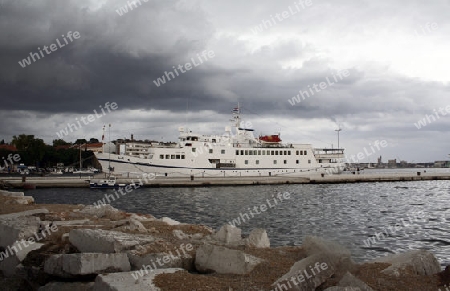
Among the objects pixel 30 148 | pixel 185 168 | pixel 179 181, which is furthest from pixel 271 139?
pixel 30 148

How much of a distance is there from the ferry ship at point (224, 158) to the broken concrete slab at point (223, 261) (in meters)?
48.8

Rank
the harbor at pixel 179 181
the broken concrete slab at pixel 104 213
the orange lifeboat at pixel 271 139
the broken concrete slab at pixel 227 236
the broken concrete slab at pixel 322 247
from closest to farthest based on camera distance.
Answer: the broken concrete slab at pixel 322 247
the broken concrete slab at pixel 227 236
the broken concrete slab at pixel 104 213
the harbor at pixel 179 181
the orange lifeboat at pixel 271 139

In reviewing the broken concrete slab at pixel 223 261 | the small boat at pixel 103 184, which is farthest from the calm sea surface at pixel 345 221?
the small boat at pixel 103 184

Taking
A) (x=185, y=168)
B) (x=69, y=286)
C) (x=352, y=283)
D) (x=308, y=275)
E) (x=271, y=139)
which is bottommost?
(x=69, y=286)

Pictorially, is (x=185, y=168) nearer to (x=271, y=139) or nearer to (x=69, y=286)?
(x=271, y=139)

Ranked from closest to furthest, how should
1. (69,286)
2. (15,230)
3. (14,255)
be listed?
(69,286), (14,255), (15,230)

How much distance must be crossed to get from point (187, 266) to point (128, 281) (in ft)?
6.06

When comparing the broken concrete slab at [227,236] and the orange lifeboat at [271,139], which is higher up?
the orange lifeboat at [271,139]

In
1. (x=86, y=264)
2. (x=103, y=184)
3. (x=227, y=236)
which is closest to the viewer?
(x=86, y=264)

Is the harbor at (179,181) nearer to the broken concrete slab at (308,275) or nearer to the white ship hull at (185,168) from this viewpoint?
the white ship hull at (185,168)

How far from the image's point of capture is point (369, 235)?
55.8ft

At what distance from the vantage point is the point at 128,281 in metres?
6.07

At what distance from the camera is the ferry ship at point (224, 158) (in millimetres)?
59219

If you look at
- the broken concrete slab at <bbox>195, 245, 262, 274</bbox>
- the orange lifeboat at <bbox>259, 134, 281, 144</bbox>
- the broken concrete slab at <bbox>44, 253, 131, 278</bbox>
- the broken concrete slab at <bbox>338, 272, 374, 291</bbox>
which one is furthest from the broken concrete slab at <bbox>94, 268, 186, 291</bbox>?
the orange lifeboat at <bbox>259, 134, 281, 144</bbox>
